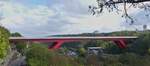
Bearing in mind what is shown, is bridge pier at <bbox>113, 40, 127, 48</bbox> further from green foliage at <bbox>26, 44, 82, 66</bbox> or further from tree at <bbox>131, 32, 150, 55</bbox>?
green foliage at <bbox>26, 44, 82, 66</bbox>

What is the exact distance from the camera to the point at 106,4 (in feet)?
21.9

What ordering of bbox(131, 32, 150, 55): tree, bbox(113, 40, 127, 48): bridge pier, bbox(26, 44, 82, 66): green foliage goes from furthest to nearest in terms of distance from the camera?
bbox(113, 40, 127, 48): bridge pier → bbox(131, 32, 150, 55): tree → bbox(26, 44, 82, 66): green foliage

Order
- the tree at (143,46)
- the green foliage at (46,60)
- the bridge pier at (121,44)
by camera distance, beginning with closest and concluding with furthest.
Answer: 1. the green foliage at (46,60)
2. the tree at (143,46)
3. the bridge pier at (121,44)

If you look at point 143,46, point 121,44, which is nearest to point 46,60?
point 143,46

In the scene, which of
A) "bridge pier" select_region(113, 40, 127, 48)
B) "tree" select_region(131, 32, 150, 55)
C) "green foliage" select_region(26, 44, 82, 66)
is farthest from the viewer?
"bridge pier" select_region(113, 40, 127, 48)

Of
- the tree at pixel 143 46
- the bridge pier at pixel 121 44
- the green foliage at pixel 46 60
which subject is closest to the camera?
the green foliage at pixel 46 60

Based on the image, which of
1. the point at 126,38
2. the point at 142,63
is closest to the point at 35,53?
the point at 142,63

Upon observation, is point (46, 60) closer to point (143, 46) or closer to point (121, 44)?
point (143, 46)

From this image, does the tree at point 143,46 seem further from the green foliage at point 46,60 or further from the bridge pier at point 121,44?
the green foliage at point 46,60

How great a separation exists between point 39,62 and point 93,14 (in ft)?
131

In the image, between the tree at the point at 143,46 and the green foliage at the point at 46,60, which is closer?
the green foliage at the point at 46,60

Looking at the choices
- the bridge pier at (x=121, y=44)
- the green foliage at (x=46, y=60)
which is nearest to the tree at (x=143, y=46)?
the bridge pier at (x=121, y=44)

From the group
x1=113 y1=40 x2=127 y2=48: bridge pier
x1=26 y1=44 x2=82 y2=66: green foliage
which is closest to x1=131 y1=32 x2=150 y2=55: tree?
x1=113 y1=40 x2=127 y2=48: bridge pier

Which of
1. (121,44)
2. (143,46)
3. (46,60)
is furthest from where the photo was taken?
(121,44)
